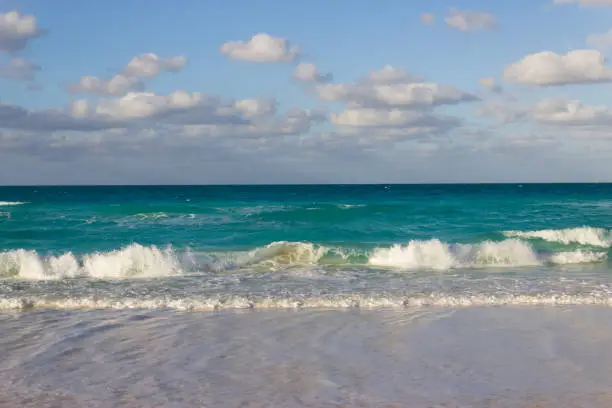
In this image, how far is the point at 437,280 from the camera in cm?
1465

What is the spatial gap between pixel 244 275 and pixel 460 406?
10.2 meters

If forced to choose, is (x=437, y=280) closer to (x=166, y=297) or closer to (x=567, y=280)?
(x=567, y=280)

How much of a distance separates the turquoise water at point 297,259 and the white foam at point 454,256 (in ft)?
0.16

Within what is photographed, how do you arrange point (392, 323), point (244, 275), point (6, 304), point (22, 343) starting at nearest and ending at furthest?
point (22, 343), point (392, 323), point (6, 304), point (244, 275)

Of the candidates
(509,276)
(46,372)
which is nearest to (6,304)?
(46,372)

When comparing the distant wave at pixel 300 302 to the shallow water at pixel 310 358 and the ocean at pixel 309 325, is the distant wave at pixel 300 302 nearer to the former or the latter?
the ocean at pixel 309 325

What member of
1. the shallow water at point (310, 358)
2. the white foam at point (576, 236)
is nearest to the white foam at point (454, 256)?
the white foam at point (576, 236)

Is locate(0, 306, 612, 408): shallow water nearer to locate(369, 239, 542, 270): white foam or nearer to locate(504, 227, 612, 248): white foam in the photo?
locate(369, 239, 542, 270): white foam

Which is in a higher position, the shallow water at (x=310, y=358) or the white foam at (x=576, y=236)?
the white foam at (x=576, y=236)

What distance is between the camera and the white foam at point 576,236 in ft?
76.7

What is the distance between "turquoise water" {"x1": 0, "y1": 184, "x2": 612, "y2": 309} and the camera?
Result: 1219cm

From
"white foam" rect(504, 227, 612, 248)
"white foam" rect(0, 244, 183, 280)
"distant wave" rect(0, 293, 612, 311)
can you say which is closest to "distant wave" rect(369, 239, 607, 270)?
"white foam" rect(504, 227, 612, 248)

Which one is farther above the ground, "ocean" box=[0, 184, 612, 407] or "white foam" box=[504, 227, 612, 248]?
"white foam" box=[504, 227, 612, 248]

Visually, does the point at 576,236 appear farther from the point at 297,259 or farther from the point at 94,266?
the point at 94,266
